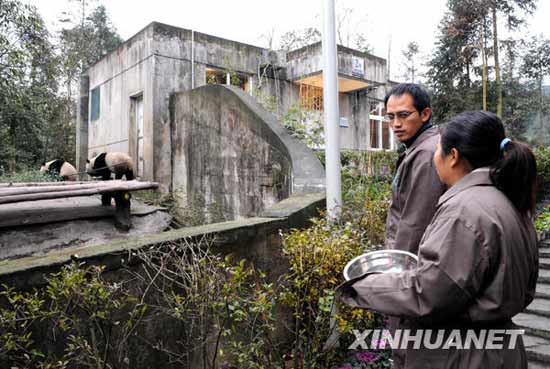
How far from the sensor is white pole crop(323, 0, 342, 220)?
4.20 metres

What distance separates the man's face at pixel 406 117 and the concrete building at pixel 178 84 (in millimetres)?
6982

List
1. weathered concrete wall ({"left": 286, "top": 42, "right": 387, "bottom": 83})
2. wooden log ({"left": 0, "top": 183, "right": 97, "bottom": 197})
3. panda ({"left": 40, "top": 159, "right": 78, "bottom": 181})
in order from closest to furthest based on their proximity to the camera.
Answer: wooden log ({"left": 0, "top": 183, "right": 97, "bottom": 197}), panda ({"left": 40, "top": 159, "right": 78, "bottom": 181}), weathered concrete wall ({"left": 286, "top": 42, "right": 387, "bottom": 83})

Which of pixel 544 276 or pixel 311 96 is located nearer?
pixel 544 276

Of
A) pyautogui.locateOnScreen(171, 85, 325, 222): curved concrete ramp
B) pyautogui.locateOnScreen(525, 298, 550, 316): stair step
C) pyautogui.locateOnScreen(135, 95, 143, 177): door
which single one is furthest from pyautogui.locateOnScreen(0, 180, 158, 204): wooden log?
pyautogui.locateOnScreen(135, 95, 143, 177): door

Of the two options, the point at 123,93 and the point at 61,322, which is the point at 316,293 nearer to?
the point at 61,322

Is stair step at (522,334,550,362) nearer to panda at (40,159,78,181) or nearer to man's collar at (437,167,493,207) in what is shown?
man's collar at (437,167,493,207)

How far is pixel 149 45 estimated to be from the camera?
10.1m

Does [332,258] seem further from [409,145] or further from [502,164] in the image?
[502,164]

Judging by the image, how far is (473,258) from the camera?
4.62ft

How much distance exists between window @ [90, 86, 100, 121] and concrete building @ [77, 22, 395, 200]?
0.03 metres

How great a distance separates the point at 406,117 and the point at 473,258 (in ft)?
4.87

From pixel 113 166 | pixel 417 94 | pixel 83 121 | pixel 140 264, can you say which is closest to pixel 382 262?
pixel 417 94

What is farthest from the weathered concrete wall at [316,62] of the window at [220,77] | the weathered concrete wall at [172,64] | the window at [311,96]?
the weathered concrete wall at [172,64]

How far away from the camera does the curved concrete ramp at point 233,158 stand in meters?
6.30
